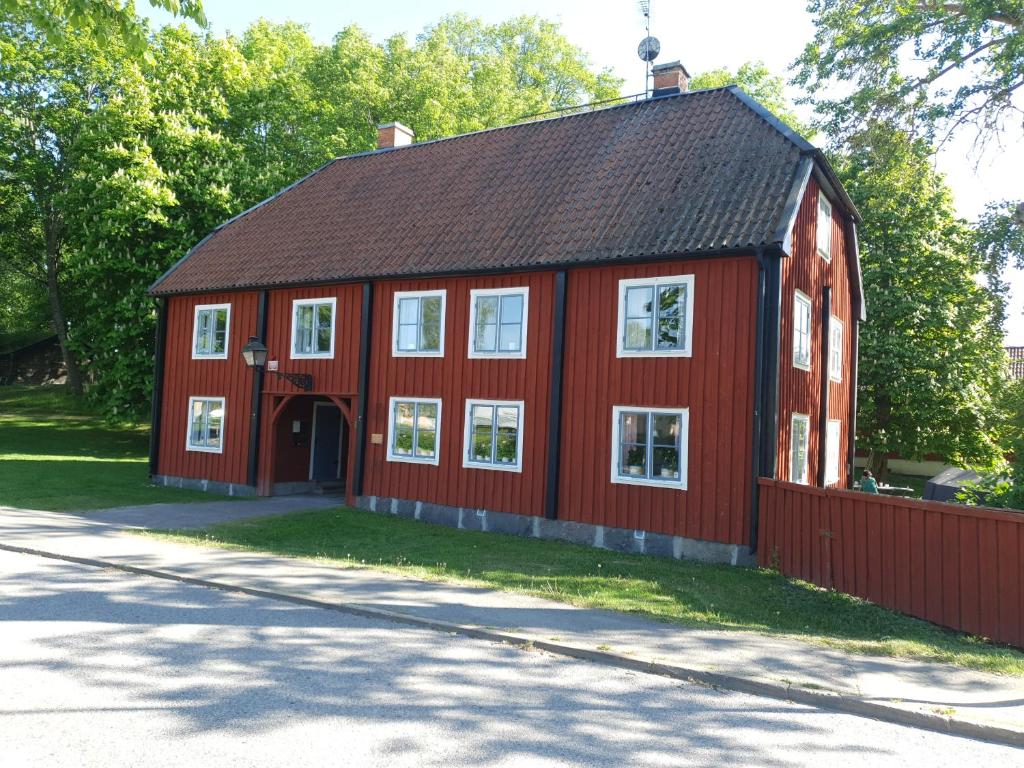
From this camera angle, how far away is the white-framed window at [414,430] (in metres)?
16.7

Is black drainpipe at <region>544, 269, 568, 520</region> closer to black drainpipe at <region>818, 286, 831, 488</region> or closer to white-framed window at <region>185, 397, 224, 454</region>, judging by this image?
black drainpipe at <region>818, 286, 831, 488</region>

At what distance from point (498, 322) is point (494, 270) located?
105 cm

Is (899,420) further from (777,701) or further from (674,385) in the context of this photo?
(777,701)

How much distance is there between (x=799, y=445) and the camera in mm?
15523

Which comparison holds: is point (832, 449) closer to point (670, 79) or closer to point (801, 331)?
point (801, 331)

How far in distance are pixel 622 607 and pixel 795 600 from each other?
2.57m

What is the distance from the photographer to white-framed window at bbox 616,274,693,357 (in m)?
13.7

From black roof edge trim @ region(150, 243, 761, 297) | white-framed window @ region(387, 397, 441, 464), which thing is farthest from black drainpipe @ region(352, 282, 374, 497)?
white-framed window @ region(387, 397, 441, 464)

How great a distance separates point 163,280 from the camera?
2200 centimetres

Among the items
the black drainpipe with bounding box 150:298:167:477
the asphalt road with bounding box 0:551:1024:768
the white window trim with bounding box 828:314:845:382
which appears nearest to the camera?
the asphalt road with bounding box 0:551:1024:768

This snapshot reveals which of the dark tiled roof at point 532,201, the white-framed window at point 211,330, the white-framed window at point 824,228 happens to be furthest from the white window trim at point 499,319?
the white-framed window at point 211,330

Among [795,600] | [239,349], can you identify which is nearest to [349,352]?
[239,349]

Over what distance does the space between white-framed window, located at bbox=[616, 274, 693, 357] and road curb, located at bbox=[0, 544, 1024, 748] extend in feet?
24.2

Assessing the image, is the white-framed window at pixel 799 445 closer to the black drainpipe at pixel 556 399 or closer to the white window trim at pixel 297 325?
the black drainpipe at pixel 556 399
